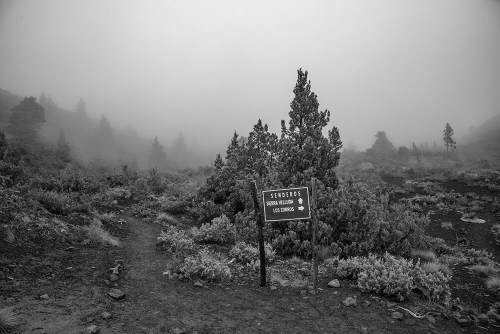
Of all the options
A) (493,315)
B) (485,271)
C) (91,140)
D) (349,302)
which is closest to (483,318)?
(493,315)

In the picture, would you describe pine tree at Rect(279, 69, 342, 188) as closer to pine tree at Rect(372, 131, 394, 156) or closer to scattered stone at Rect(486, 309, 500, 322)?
scattered stone at Rect(486, 309, 500, 322)

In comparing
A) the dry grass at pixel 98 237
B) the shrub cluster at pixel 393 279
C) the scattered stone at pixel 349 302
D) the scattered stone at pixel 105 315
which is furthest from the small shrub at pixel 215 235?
the scattered stone at pixel 105 315

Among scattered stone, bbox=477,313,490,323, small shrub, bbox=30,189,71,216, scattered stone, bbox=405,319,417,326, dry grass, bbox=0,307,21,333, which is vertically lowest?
scattered stone, bbox=477,313,490,323

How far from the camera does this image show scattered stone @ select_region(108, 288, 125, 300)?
5629 millimetres

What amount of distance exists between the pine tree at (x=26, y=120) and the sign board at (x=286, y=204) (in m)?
62.3

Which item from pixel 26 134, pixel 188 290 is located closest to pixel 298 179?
pixel 188 290

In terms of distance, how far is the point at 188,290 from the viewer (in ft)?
21.2

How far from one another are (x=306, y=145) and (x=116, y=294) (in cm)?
944

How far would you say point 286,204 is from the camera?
677cm

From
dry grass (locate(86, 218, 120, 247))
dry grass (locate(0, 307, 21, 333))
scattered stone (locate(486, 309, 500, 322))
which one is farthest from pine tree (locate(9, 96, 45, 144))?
scattered stone (locate(486, 309, 500, 322))

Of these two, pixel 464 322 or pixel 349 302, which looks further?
pixel 349 302

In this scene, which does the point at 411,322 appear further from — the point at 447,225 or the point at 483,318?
the point at 447,225

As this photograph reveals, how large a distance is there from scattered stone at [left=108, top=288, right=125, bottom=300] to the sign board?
3690 millimetres

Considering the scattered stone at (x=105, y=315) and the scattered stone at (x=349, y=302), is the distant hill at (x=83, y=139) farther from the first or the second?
the scattered stone at (x=349, y=302)
